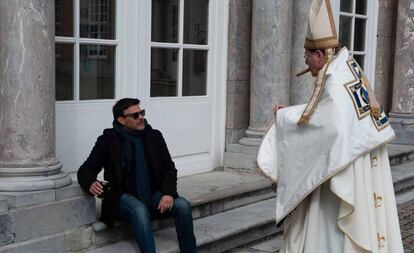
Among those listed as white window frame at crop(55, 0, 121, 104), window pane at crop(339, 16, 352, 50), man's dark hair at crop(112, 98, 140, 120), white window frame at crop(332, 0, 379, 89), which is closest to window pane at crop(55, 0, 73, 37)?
white window frame at crop(55, 0, 121, 104)

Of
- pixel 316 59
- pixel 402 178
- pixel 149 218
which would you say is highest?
pixel 316 59

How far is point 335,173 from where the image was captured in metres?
3.45

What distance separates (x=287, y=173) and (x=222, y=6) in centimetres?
358

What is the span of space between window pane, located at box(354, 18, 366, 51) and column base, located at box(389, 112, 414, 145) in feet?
3.94

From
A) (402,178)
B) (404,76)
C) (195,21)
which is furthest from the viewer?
(404,76)

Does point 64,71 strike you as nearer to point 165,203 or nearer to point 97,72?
point 97,72

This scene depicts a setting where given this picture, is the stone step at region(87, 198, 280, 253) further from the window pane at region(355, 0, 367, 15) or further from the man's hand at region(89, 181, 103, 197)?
the window pane at region(355, 0, 367, 15)

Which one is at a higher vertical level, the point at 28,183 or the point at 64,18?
the point at 64,18

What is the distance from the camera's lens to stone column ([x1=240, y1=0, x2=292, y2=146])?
6824 millimetres

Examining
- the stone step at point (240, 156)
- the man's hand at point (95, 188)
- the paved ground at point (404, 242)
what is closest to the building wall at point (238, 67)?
the stone step at point (240, 156)

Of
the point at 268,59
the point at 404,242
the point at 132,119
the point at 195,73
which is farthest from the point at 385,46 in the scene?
the point at 132,119

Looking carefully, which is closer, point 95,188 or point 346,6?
point 95,188

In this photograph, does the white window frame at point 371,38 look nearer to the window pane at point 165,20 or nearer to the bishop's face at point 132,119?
the window pane at point 165,20

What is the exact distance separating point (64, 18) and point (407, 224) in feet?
12.3
